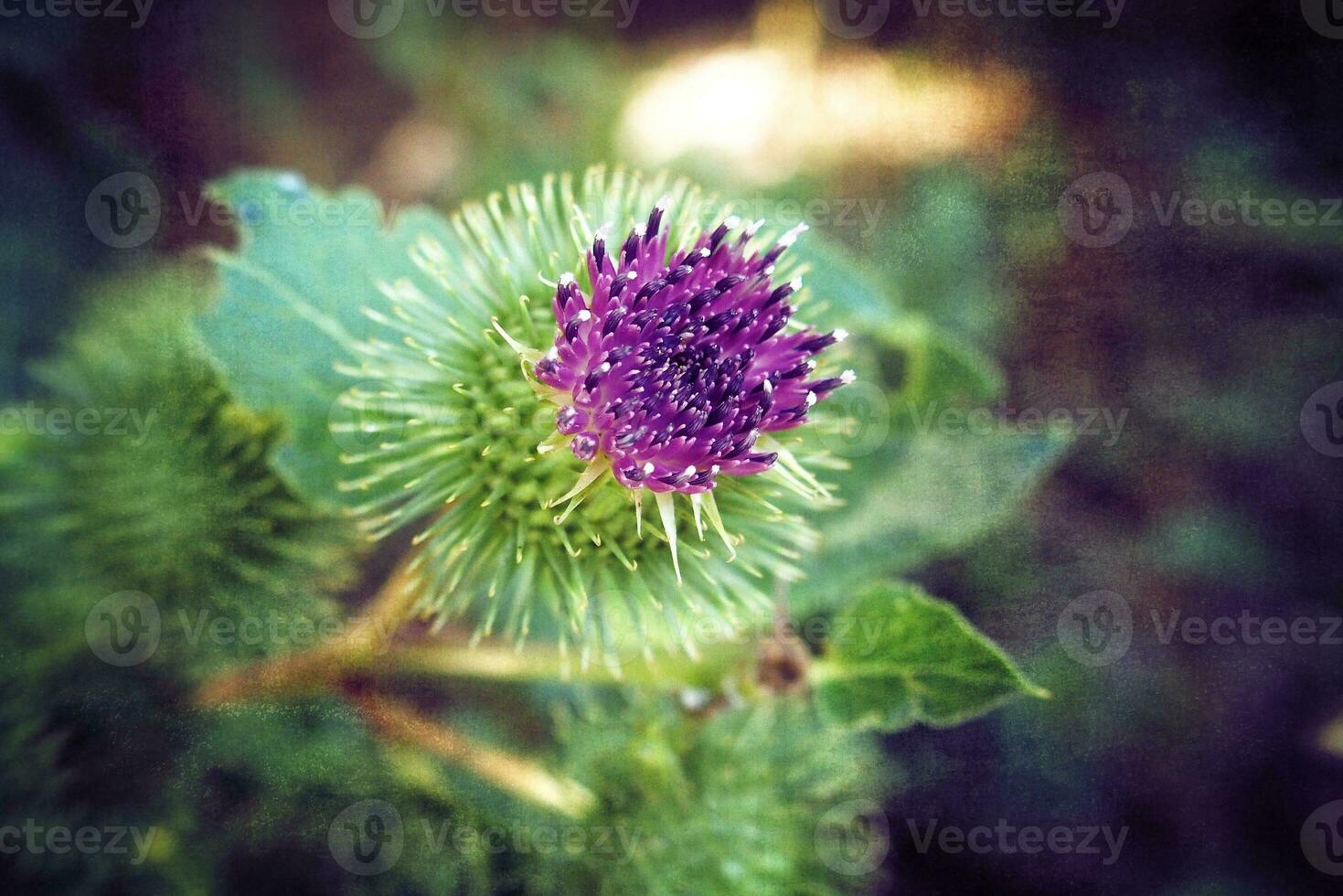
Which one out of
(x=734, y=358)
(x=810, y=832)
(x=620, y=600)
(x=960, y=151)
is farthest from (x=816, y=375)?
(x=960, y=151)

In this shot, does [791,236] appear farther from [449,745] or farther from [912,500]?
[449,745]

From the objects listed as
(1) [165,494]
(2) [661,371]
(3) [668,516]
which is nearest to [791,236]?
(2) [661,371]

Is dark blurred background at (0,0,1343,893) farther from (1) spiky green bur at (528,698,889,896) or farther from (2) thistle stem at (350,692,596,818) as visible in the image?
(2) thistle stem at (350,692,596,818)

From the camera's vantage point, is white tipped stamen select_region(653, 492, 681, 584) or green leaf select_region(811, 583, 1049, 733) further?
green leaf select_region(811, 583, 1049, 733)

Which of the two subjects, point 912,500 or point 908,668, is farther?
point 912,500

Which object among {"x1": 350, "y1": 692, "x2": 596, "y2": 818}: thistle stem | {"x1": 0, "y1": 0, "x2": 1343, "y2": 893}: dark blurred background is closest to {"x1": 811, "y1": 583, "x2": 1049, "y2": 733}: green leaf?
{"x1": 350, "y1": 692, "x2": 596, "y2": 818}: thistle stem
